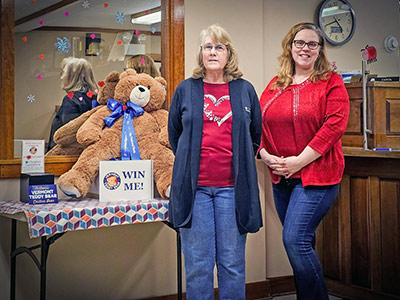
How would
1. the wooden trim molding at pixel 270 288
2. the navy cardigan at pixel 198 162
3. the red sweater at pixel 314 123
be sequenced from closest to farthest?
1. the navy cardigan at pixel 198 162
2. the red sweater at pixel 314 123
3. the wooden trim molding at pixel 270 288

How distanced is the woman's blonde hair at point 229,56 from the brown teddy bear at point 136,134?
595 millimetres

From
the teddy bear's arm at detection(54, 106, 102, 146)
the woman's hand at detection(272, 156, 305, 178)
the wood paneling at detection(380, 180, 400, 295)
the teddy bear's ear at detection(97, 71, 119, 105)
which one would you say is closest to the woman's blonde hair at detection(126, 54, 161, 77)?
the teddy bear's ear at detection(97, 71, 119, 105)

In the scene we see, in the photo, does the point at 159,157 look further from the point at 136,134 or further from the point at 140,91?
the point at 140,91

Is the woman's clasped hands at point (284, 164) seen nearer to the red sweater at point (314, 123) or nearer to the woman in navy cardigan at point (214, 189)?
the red sweater at point (314, 123)

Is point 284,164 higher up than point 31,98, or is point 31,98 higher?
point 31,98

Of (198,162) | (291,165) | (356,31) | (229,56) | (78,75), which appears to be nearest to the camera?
(198,162)

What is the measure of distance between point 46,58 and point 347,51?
7.28 feet

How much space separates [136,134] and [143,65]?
18.5 inches

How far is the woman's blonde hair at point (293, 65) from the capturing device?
2.40 metres

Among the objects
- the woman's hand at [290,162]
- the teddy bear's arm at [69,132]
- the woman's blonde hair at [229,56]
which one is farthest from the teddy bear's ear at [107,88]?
the woman's hand at [290,162]

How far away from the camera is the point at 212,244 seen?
2.14 metres

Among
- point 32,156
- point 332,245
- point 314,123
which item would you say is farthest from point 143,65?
point 332,245

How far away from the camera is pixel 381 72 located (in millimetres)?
4125

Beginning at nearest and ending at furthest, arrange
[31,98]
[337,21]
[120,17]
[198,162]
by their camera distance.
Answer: [198,162]
[31,98]
[120,17]
[337,21]
